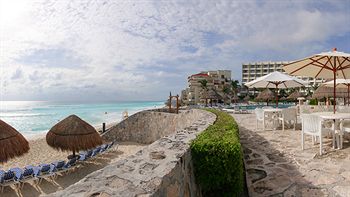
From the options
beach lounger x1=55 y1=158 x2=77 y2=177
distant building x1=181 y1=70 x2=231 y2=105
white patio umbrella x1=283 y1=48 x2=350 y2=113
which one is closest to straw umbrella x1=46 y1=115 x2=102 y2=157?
beach lounger x1=55 y1=158 x2=77 y2=177

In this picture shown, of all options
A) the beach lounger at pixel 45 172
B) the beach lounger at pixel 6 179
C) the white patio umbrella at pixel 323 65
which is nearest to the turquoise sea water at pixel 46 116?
the beach lounger at pixel 45 172

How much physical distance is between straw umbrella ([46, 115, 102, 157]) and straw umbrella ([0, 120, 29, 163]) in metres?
4.23

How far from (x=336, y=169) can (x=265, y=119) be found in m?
5.24

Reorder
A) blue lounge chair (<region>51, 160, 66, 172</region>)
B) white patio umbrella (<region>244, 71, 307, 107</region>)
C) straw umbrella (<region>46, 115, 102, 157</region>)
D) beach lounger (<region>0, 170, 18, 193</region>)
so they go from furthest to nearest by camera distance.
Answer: straw umbrella (<region>46, 115, 102, 157</region>), white patio umbrella (<region>244, 71, 307, 107</region>), blue lounge chair (<region>51, 160, 66, 172</region>), beach lounger (<region>0, 170, 18, 193</region>)

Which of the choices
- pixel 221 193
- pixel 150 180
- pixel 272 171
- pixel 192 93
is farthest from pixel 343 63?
pixel 192 93

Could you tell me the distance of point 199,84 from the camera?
231ft

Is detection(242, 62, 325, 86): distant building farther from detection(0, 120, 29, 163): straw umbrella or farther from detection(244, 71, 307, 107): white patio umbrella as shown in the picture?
detection(0, 120, 29, 163): straw umbrella

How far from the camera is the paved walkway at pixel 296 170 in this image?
12.9 ft

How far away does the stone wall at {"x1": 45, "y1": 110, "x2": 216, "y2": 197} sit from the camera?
6.82 feet

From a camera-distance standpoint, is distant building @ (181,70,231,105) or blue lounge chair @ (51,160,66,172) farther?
distant building @ (181,70,231,105)

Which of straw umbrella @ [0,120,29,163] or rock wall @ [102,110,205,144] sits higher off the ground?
straw umbrella @ [0,120,29,163]

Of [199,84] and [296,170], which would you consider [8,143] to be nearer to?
[296,170]

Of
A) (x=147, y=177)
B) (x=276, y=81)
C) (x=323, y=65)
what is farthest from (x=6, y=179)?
(x=276, y=81)

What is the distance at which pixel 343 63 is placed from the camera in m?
6.63
